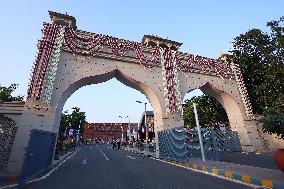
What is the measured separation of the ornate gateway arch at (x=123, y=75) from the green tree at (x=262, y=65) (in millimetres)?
2210

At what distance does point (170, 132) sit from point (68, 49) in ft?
32.0

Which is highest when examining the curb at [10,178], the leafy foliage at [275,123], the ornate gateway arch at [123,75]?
the ornate gateway arch at [123,75]

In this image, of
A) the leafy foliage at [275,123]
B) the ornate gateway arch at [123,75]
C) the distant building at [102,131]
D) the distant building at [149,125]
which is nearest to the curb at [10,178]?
the ornate gateway arch at [123,75]

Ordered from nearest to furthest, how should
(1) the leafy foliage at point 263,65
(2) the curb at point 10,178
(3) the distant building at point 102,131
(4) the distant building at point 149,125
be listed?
(2) the curb at point 10,178
(1) the leafy foliage at point 263,65
(4) the distant building at point 149,125
(3) the distant building at point 102,131

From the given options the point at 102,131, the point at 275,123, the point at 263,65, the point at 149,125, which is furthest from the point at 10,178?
the point at 102,131

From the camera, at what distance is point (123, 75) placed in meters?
17.4

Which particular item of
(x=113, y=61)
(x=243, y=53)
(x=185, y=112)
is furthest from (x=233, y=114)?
(x=185, y=112)

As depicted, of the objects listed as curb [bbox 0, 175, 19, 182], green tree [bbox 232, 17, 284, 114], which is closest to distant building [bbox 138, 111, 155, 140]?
green tree [bbox 232, 17, 284, 114]

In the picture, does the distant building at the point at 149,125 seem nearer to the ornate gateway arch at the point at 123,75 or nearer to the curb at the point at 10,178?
the ornate gateway arch at the point at 123,75

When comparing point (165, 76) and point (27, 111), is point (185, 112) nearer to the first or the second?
point (165, 76)

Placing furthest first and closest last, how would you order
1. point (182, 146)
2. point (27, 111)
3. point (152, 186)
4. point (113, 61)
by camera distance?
point (113, 61), point (182, 146), point (27, 111), point (152, 186)

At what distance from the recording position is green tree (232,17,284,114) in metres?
20.8

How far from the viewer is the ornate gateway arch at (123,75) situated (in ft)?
45.5

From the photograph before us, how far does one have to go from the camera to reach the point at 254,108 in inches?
915
